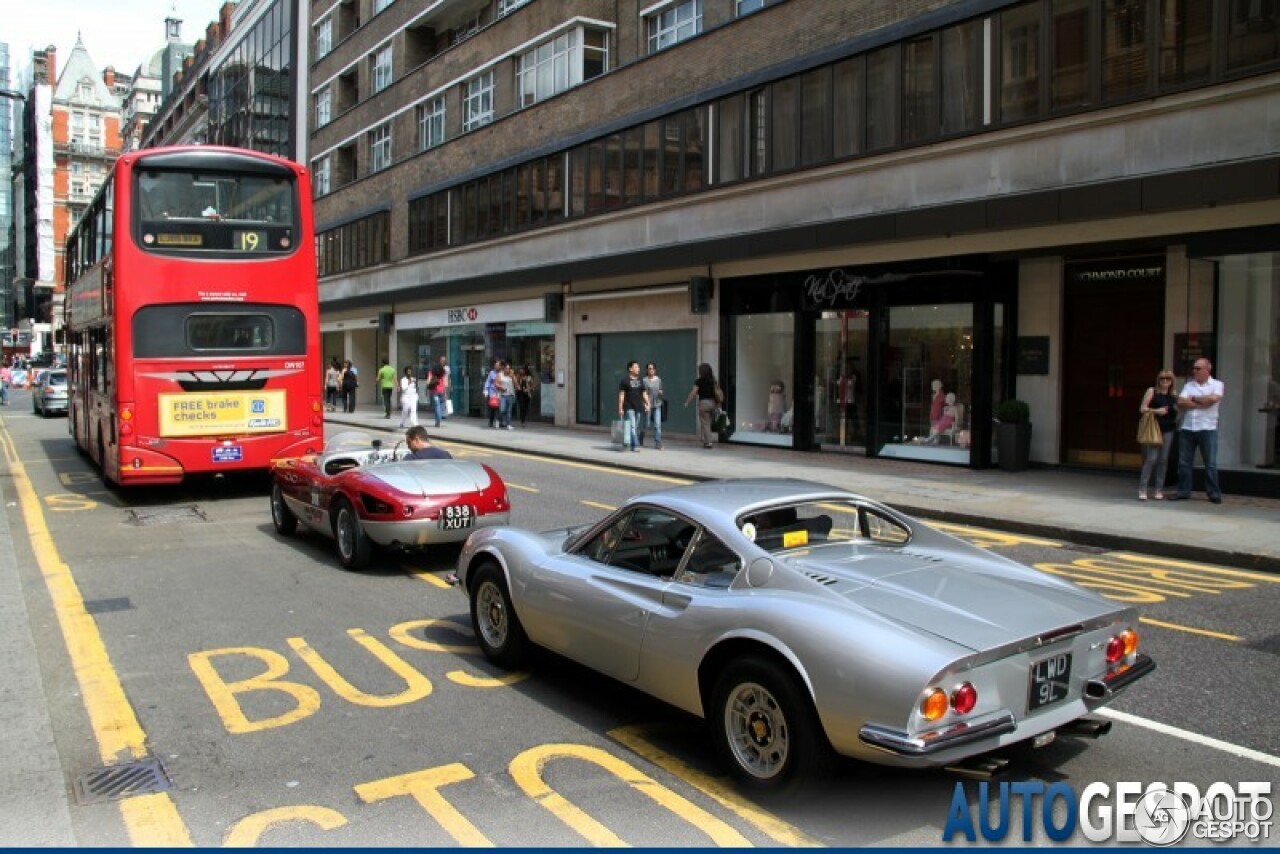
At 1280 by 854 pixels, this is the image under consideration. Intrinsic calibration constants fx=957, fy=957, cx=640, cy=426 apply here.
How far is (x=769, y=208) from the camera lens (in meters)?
19.9

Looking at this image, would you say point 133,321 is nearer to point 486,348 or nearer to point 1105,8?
point 1105,8

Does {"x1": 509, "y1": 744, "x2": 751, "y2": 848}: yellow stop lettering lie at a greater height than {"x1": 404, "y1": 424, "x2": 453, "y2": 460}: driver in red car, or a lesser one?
lesser

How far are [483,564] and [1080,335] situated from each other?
13.4 meters

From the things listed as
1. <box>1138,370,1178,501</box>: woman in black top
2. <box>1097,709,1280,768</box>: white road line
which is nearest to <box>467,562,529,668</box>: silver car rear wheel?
<box>1097,709,1280,768</box>: white road line

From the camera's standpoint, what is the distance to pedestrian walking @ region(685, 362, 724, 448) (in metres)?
20.3

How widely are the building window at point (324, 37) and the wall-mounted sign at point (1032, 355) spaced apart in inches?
1486

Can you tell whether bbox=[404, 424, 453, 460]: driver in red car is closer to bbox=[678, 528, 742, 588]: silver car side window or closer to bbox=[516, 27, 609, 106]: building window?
bbox=[678, 528, 742, 588]: silver car side window

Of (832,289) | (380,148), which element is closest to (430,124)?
(380,148)

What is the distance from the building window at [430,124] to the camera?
34.6 metres

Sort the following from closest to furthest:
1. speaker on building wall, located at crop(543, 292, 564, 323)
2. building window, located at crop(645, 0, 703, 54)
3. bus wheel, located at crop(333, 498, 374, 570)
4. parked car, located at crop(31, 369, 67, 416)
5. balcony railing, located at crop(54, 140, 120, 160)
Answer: bus wheel, located at crop(333, 498, 374, 570) → building window, located at crop(645, 0, 703, 54) → speaker on building wall, located at crop(543, 292, 564, 323) → parked car, located at crop(31, 369, 67, 416) → balcony railing, located at crop(54, 140, 120, 160)

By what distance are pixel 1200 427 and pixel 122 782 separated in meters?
12.8

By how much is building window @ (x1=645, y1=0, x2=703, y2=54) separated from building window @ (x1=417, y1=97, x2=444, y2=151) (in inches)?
480

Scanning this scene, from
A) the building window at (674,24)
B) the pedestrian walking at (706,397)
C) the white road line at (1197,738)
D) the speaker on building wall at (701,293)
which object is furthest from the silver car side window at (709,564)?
the building window at (674,24)

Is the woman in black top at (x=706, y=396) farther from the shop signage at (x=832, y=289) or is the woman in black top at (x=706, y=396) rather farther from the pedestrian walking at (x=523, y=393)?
the pedestrian walking at (x=523, y=393)
